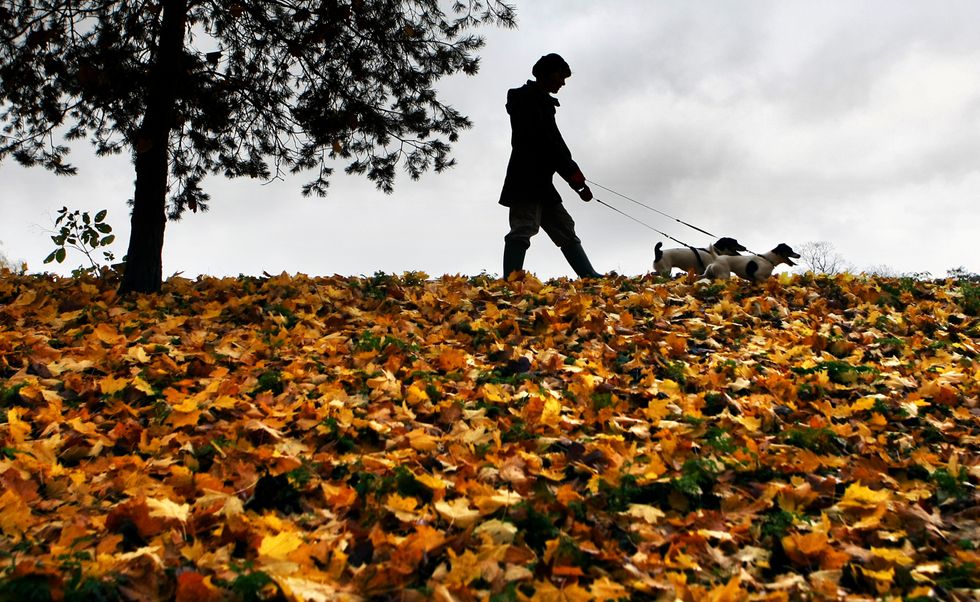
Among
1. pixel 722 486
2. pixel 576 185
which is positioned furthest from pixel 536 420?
pixel 576 185

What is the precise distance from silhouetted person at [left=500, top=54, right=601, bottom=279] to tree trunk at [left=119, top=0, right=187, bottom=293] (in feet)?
9.94

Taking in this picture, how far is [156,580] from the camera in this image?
219 cm

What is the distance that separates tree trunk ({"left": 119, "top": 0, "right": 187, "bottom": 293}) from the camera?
21.5ft

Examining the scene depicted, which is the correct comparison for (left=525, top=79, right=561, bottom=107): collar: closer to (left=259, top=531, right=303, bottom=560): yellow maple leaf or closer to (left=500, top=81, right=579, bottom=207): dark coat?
(left=500, top=81, right=579, bottom=207): dark coat

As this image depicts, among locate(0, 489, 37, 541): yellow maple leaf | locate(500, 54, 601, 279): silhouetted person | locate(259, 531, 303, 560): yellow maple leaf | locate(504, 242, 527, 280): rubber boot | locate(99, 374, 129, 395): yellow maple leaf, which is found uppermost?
locate(500, 54, 601, 279): silhouetted person

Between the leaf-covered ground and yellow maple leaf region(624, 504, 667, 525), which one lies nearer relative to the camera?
the leaf-covered ground

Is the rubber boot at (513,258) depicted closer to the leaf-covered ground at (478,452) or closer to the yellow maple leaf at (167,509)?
the leaf-covered ground at (478,452)

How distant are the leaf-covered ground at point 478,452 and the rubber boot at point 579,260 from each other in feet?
4.96

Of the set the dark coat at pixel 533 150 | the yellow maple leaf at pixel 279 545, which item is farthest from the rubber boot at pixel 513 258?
the yellow maple leaf at pixel 279 545

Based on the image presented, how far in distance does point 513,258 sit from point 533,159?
92 centimetres

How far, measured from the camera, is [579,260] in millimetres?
7441

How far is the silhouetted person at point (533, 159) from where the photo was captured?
696 centimetres

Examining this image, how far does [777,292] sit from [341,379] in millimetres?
4334

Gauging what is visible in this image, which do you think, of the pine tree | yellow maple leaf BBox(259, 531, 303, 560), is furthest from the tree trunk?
yellow maple leaf BBox(259, 531, 303, 560)
